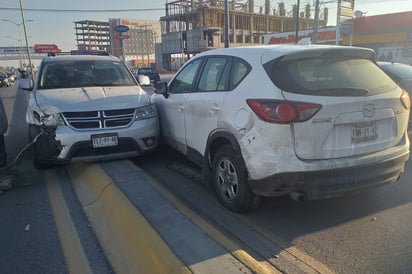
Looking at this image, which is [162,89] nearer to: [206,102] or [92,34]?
[206,102]

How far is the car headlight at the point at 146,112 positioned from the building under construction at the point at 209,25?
198 feet

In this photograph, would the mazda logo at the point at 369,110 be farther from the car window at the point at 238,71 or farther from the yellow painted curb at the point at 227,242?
the yellow painted curb at the point at 227,242

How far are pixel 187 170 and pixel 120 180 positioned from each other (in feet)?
3.93

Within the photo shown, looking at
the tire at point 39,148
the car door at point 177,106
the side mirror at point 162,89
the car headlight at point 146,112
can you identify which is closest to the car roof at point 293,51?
the car door at point 177,106

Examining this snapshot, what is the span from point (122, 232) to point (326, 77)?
8.01 ft

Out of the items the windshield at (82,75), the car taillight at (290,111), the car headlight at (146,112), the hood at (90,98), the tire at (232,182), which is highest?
the windshield at (82,75)

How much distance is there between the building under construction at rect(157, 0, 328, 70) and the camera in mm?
67875

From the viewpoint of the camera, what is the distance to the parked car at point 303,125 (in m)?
3.29

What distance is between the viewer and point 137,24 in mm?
121188

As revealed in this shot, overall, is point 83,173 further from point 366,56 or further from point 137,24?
point 137,24

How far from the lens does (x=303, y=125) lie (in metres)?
3.24

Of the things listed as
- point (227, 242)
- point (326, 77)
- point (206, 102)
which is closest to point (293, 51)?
point (326, 77)

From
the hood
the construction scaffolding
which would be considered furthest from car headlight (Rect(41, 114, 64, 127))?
the construction scaffolding

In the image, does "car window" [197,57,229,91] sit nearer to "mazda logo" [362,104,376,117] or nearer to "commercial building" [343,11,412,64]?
"mazda logo" [362,104,376,117]
